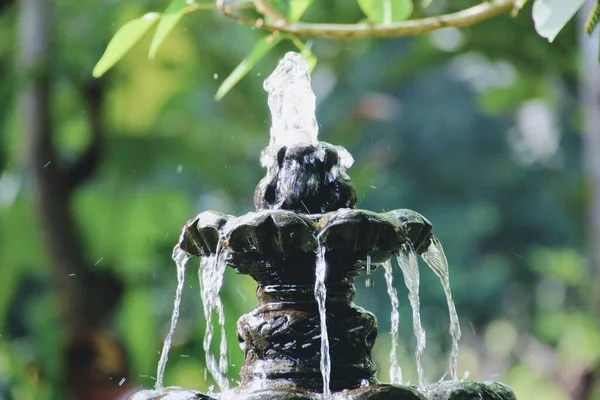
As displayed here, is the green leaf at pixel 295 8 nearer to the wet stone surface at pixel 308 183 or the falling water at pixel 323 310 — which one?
the wet stone surface at pixel 308 183

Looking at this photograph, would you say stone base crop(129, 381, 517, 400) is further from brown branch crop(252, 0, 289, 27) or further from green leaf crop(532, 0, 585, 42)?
brown branch crop(252, 0, 289, 27)

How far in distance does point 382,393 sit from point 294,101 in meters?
1.18

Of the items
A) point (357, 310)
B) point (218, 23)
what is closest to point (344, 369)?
point (357, 310)

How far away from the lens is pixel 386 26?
269 centimetres

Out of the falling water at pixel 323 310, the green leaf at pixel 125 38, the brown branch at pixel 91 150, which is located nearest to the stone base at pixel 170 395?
the falling water at pixel 323 310

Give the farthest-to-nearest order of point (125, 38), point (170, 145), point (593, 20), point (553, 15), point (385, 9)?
point (170, 145) < point (385, 9) < point (125, 38) < point (593, 20) < point (553, 15)

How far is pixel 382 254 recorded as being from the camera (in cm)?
253

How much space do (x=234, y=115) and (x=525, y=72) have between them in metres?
3.17

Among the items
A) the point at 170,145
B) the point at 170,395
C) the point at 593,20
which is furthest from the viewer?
the point at 170,145

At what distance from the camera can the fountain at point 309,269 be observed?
2.37 m

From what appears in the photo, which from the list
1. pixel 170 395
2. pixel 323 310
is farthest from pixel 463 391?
pixel 170 395

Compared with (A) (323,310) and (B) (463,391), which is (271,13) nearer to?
(A) (323,310)

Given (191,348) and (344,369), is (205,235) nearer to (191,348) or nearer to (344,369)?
(344,369)

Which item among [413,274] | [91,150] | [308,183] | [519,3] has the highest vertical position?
[519,3]
